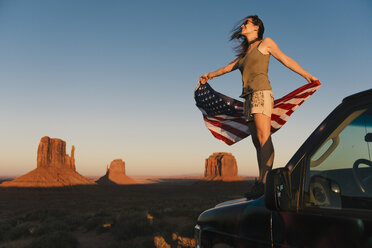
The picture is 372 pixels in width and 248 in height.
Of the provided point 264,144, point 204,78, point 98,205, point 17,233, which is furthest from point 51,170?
point 264,144

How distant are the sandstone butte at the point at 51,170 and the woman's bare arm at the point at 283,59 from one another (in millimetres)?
80212

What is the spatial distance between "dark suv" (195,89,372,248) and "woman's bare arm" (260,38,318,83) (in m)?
0.97

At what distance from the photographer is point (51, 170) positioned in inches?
3268

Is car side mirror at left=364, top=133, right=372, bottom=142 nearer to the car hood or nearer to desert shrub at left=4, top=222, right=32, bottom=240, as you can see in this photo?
the car hood

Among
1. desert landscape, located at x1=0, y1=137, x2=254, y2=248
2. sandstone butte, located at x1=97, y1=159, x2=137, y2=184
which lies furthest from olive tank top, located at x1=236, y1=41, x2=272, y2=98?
sandstone butte, located at x1=97, y1=159, x2=137, y2=184

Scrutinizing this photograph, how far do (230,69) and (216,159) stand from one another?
111 m

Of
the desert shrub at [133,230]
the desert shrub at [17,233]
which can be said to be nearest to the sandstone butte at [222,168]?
the desert shrub at [17,233]

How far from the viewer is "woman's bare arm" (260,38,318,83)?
2461 millimetres

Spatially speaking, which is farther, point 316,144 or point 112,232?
point 112,232

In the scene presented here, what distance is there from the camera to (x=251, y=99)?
8.35 feet

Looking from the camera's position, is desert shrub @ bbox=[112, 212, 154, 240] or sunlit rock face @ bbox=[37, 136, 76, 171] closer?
desert shrub @ bbox=[112, 212, 154, 240]

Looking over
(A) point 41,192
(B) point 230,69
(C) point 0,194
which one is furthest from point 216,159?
(B) point 230,69

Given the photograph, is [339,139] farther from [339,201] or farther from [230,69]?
[230,69]

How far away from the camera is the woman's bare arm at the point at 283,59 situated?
2.46m
